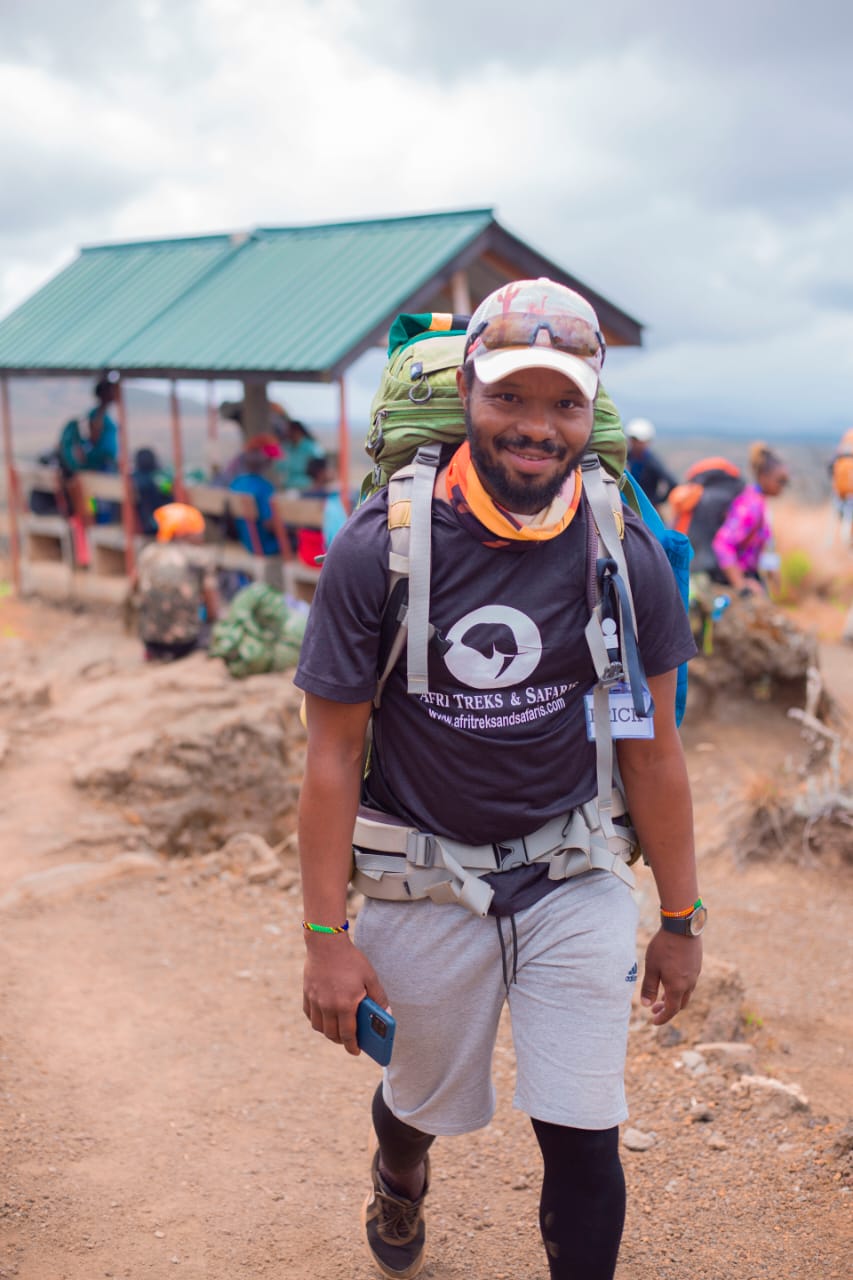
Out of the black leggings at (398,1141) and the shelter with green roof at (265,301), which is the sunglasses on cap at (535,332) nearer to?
the black leggings at (398,1141)

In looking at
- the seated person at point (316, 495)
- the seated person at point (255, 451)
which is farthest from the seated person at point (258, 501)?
the seated person at point (316, 495)

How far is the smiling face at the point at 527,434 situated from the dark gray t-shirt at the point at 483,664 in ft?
0.38

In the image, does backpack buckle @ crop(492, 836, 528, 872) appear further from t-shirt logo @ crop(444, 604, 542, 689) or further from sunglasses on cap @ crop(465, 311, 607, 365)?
sunglasses on cap @ crop(465, 311, 607, 365)

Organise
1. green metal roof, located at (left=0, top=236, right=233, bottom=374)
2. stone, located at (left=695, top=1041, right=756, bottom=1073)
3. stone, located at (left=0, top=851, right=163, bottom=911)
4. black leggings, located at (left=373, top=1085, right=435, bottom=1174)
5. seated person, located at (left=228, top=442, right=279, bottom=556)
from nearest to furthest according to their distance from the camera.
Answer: black leggings, located at (left=373, top=1085, right=435, bottom=1174), stone, located at (left=695, top=1041, right=756, bottom=1073), stone, located at (left=0, top=851, right=163, bottom=911), seated person, located at (left=228, top=442, right=279, bottom=556), green metal roof, located at (left=0, top=236, right=233, bottom=374)

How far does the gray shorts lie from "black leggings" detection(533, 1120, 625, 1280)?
0.05 m

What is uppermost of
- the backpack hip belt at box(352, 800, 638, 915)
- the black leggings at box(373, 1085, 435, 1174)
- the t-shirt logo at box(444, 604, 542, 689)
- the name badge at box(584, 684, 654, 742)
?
Answer: the t-shirt logo at box(444, 604, 542, 689)

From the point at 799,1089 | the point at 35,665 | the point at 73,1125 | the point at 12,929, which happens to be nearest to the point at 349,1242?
the point at 73,1125

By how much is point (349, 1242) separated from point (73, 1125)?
955 millimetres

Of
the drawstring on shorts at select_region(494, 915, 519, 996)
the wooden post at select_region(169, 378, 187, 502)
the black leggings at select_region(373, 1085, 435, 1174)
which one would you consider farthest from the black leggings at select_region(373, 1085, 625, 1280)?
the wooden post at select_region(169, 378, 187, 502)

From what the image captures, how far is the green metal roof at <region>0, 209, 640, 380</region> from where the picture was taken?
10.1 metres

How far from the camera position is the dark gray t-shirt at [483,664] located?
2.23 meters

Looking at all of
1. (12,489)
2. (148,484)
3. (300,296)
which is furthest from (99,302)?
(300,296)

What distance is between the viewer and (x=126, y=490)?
12.3 m

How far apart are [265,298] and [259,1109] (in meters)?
8.98
